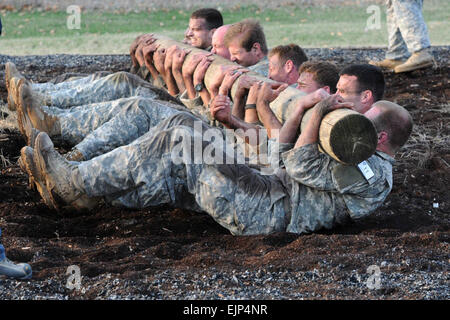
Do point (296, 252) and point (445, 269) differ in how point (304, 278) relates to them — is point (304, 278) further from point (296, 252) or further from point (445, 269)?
point (445, 269)

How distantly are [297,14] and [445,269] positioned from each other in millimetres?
17914

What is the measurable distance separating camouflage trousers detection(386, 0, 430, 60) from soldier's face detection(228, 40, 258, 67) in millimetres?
3912

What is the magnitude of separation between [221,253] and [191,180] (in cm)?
51

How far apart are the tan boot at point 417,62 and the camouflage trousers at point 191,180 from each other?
5.61m

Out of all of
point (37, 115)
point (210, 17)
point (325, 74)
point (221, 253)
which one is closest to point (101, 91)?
point (37, 115)

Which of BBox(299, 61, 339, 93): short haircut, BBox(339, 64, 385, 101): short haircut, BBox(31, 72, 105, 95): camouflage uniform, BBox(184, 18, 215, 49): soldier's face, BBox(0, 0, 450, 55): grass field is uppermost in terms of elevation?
BBox(339, 64, 385, 101): short haircut

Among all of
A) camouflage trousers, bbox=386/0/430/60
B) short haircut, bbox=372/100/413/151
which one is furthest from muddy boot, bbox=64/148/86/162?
camouflage trousers, bbox=386/0/430/60

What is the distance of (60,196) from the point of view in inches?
185

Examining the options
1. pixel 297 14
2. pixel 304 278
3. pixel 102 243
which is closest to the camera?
pixel 304 278

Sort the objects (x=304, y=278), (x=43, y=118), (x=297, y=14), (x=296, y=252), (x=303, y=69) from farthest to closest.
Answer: (x=297, y=14)
(x=43, y=118)
(x=303, y=69)
(x=296, y=252)
(x=304, y=278)

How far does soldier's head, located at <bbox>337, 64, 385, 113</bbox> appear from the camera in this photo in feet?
16.0

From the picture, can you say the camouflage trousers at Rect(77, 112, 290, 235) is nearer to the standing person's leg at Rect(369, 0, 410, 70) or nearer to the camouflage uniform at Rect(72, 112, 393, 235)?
the camouflage uniform at Rect(72, 112, 393, 235)

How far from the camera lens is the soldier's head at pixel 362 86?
487 cm
